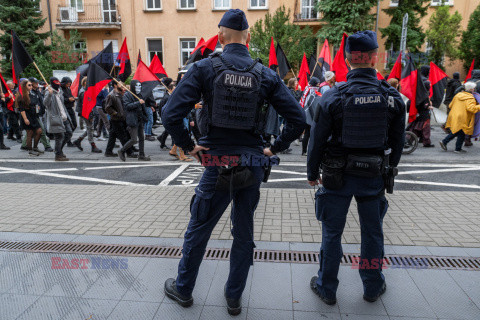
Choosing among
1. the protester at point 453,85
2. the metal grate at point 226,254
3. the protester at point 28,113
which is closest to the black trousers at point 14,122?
the protester at point 28,113

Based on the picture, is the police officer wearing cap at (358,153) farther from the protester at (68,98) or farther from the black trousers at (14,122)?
the black trousers at (14,122)

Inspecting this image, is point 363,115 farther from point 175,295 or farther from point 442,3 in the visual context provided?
point 442,3

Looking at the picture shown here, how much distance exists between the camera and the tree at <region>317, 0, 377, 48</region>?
2209cm

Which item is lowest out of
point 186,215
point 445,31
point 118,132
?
point 186,215

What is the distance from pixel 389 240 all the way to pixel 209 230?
2.37 meters

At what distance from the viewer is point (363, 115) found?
262 centimetres

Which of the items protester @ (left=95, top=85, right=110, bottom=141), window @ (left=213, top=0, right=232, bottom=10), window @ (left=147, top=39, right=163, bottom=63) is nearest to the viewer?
protester @ (left=95, top=85, right=110, bottom=141)

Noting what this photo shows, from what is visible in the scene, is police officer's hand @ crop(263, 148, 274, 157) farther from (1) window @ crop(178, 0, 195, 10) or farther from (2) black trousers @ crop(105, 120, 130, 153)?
(1) window @ crop(178, 0, 195, 10)

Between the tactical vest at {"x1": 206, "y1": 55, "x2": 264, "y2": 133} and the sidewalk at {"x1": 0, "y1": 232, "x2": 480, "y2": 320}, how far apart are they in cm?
146

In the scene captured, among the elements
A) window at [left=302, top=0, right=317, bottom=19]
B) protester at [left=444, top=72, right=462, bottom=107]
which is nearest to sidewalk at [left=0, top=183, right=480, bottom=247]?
protester at [left=444, top=72, right=462, bottom=107]

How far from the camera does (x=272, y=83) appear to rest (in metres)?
2.65

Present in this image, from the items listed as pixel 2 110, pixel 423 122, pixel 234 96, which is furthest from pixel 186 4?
pixel 234 96

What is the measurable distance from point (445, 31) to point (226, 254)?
2420 cm

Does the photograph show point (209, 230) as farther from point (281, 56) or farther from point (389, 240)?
point (281, 56)
